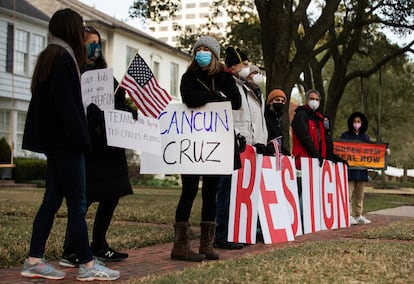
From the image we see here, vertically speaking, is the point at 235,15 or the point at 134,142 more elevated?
the point at 235,15

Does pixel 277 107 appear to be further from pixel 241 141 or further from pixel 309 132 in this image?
pixel 241 141

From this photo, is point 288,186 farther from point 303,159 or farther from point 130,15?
point 130,15

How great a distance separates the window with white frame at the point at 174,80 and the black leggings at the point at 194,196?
112ft

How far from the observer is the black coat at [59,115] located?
4.84 m

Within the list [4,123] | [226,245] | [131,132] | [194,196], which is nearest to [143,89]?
[131,132]

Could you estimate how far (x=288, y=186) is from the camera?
8.52 metres

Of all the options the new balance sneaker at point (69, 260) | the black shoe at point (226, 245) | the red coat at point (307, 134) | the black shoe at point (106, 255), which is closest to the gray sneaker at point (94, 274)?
the new balance sneaker at point (69, 260)

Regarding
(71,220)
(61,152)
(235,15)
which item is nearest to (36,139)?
(61,152)

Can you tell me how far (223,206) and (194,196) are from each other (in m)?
1.56

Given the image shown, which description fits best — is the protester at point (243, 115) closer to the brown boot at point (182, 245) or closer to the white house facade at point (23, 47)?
the brown boot at point (182, 245)

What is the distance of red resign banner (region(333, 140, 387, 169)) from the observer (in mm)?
12169

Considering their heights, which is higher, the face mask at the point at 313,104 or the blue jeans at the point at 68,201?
the face mask at the point at 313,104

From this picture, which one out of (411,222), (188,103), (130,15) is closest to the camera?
(188,103)

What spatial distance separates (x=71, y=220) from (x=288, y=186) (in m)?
4.04
